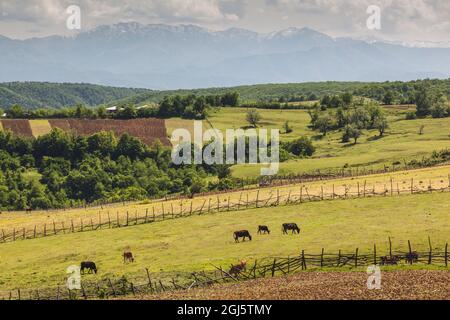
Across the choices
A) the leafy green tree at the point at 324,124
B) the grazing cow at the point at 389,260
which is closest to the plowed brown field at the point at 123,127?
the leafy green tree at the point at 324,124

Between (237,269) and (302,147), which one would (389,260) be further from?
(302,147)

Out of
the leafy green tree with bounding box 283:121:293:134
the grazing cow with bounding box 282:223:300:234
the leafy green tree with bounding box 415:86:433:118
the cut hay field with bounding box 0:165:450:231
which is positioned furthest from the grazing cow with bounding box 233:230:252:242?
the leafy green tree with bounding box 415:86:433:118

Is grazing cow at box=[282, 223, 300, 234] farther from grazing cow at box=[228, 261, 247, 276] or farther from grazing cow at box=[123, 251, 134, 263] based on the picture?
grazing cow at box=[123, 251, 134, 263]

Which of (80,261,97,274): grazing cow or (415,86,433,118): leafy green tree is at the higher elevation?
(415,86,433,118): leafy green tree

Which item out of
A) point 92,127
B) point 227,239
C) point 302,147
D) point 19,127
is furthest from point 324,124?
point 227,239

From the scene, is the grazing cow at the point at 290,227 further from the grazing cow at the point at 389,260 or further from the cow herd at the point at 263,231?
the grazing cow at the point at 389,260

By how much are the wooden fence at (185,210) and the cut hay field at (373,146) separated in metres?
42.8

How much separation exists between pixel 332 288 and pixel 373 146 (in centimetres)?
11702

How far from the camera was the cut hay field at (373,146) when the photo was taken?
421 ft

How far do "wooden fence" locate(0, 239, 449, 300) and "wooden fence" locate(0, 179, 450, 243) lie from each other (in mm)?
28763

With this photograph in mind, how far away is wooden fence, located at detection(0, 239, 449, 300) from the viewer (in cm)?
4375

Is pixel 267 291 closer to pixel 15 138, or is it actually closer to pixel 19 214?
pixel 19 214

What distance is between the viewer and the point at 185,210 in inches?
3174
